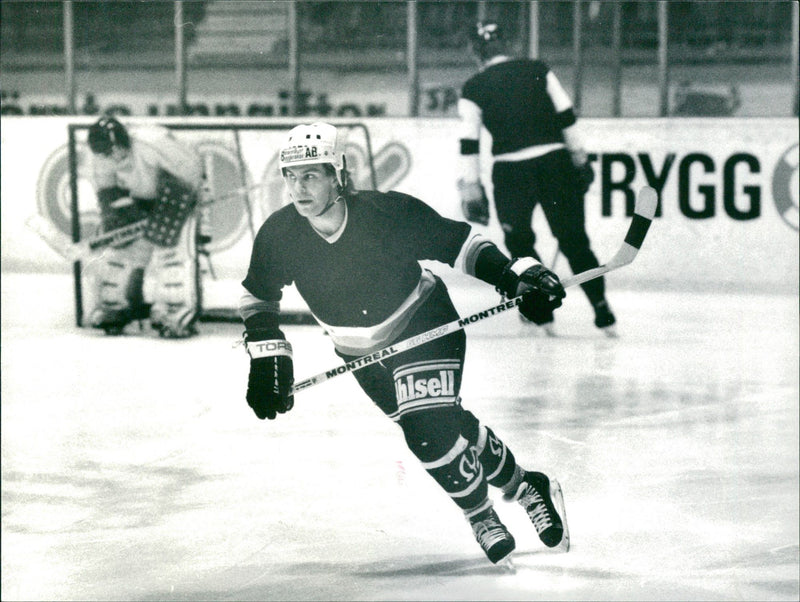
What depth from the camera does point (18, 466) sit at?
8.60 feet

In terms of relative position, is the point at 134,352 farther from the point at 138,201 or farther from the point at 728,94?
the point at 728,94

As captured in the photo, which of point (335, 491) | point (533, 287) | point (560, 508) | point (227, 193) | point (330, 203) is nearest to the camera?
point (533, 287)

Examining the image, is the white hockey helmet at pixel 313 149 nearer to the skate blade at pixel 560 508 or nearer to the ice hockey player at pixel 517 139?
the skate blade at pixel 560 508

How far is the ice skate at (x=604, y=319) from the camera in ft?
11.4

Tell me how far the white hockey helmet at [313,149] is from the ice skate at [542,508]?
0.70 meters

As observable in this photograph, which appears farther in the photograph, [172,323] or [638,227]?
[172,323]

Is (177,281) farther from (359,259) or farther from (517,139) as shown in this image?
(359,259)

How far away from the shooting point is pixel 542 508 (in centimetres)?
224

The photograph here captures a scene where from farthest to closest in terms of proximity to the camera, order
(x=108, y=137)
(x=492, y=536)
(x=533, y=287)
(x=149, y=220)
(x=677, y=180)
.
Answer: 1. (x=677, y=180)
2. (x=108, y=137)
3. (x=149, y=220)
4. (x=492, y=536)
5. (x=533, y=287)

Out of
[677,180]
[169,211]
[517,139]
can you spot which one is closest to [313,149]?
[517,139]

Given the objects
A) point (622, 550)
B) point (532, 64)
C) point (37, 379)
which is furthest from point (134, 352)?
point (622, 550)

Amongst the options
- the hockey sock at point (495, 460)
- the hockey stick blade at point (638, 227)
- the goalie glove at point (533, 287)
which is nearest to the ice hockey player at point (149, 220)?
the hockey sock at point (495, 460)

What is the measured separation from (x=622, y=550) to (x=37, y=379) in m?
1.53

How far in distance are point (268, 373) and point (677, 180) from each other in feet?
11.8
